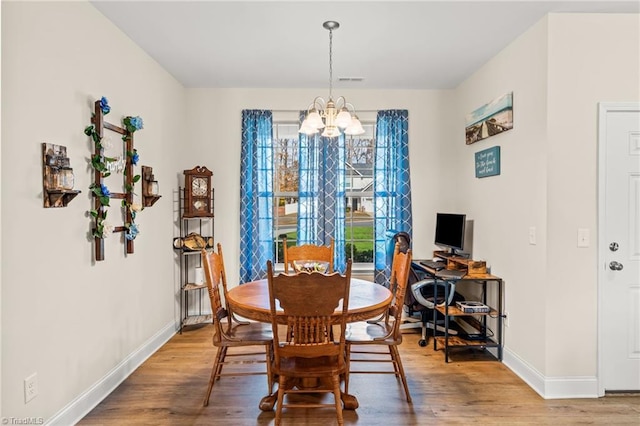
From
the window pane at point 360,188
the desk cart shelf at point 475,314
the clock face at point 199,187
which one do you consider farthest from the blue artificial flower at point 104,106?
the desk cart shelf at point 475,314

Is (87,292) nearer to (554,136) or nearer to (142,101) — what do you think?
(142,101)

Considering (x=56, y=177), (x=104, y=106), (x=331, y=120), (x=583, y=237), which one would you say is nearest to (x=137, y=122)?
(x=104, y=106)

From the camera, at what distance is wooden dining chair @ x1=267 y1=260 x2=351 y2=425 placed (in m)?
1.91

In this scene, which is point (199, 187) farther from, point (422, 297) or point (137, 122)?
point (422, 297)

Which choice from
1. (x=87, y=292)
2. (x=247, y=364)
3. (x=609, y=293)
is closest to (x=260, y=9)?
(x=87, y=292)

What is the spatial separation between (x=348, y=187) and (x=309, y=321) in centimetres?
257

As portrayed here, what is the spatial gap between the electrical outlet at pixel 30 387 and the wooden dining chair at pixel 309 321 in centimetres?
126

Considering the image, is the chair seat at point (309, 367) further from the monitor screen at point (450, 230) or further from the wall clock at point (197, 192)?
the wall clock at point (197, 192)

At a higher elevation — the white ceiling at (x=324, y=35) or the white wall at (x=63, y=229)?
the white ceiling at (x=324, y=35)

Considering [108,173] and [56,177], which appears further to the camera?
[108,173]

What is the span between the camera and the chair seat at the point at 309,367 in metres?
1.98

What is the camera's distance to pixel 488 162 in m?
3.33

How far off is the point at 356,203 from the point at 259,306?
8.06ft

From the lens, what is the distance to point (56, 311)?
208 centimetres
